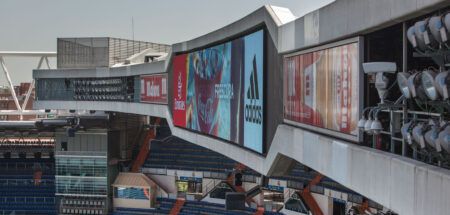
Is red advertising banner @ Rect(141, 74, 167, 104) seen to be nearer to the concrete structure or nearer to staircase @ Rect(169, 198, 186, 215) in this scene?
the concrete structure

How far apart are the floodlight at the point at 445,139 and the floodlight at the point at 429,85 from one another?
48 centimetres

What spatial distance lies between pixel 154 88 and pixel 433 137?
101 ft

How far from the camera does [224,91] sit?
1007 inches

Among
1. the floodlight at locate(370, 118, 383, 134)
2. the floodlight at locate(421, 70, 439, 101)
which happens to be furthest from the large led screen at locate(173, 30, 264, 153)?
the floodlight at locate(421, 70, 439, 101)

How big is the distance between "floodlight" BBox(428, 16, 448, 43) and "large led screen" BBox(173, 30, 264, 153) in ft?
41.1

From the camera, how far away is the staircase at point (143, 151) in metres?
52.4

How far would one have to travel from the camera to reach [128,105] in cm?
4334

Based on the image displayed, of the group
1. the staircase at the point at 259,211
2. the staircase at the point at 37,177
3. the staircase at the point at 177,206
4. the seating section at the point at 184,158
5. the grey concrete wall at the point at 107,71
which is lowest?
the staircase at the point at 177,206

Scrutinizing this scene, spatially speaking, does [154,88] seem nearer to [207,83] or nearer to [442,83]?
[207,83]

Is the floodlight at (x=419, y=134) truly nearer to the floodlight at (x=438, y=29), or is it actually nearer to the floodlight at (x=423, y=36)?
the floodlight at (x=423, y=36)

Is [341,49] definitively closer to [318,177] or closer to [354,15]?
[354,15]

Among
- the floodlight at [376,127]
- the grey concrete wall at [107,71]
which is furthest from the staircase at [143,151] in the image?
the floodlight at [376,127]

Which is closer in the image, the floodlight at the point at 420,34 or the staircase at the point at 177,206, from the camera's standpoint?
the floodlight at the point at 420,34

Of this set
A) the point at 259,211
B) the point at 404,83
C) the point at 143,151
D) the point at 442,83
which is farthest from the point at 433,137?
the point at 143,151
